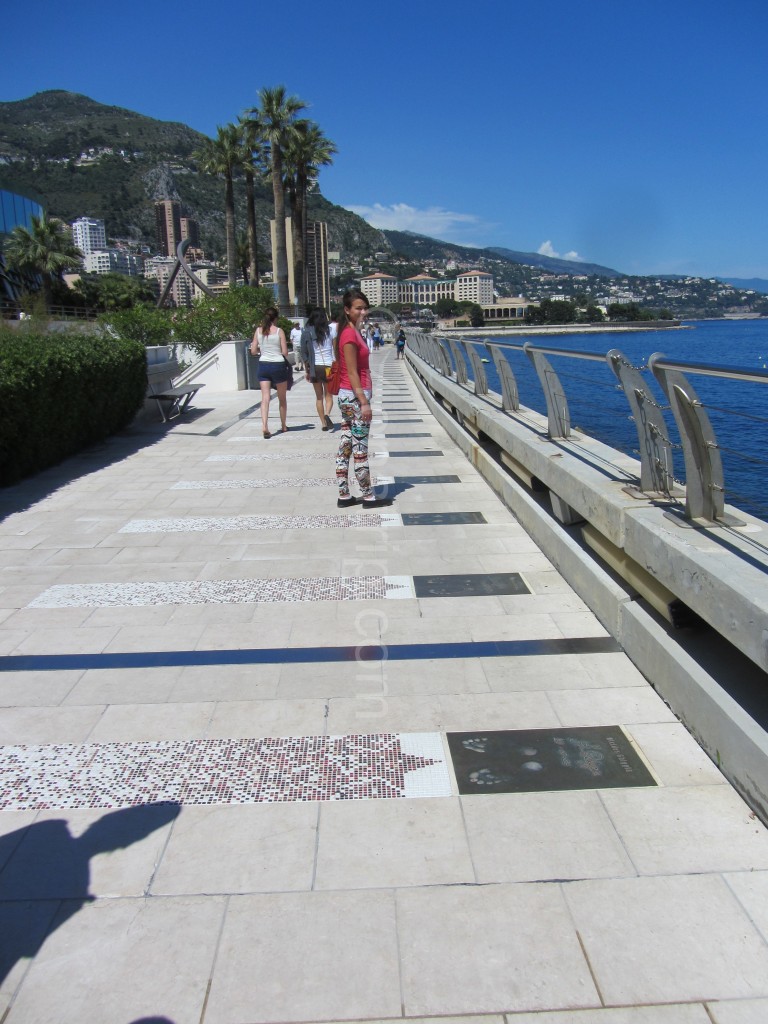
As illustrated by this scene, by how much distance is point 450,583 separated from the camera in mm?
5402

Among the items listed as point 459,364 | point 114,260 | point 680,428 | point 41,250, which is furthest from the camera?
point 114,260

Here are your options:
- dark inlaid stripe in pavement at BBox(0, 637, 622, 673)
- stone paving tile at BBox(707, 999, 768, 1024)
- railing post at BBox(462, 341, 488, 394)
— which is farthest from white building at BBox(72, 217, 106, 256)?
stone paving tile at BBox(707, 999, 768, 1024)

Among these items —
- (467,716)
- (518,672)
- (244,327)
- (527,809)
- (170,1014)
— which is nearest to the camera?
(170,1014)

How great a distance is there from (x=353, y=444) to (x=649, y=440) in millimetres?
3288

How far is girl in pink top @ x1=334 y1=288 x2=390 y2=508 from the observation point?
705 centimetres

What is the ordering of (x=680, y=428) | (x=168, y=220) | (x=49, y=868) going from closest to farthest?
(x=49, y=868) < (x=680, y=428) < (x=168, y=220)

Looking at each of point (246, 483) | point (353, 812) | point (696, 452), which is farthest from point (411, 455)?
point (353, 812)

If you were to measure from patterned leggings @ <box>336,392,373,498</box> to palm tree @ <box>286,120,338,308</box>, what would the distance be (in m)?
36.0

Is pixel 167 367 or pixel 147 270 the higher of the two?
pixel 147 270

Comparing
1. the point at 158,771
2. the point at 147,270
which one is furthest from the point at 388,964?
the point at 147,270

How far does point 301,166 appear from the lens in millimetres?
40906

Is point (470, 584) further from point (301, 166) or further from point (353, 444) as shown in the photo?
point (301, 166)

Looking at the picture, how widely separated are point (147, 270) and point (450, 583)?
200 meters

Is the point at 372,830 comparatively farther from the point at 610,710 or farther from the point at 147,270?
the point at 147,270
